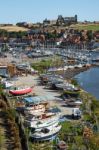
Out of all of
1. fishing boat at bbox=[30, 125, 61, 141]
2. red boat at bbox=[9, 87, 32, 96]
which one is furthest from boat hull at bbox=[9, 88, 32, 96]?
fishing boat at bbox=[30, 125, 61, 141]

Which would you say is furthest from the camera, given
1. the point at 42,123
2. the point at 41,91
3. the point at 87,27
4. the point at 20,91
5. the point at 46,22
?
the point at 46,22

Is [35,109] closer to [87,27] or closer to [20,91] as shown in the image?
[20,91]

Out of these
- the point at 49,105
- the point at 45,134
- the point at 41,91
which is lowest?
the point at 41,91

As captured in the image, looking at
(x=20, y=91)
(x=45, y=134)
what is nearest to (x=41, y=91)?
(x=20, y=91)

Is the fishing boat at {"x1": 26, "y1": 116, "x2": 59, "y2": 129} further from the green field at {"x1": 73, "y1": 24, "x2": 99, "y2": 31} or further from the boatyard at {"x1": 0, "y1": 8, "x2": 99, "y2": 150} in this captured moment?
the green field at {"x1": 73, "y1": 24, "x2": 99, "y2": 31}

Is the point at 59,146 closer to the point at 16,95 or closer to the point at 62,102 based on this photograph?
the point at 62,102

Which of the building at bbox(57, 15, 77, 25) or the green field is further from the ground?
the building at bbox(57, 15, 77, 25)
